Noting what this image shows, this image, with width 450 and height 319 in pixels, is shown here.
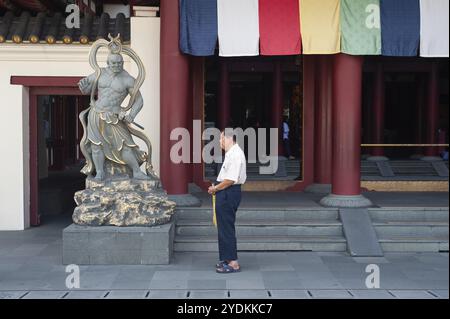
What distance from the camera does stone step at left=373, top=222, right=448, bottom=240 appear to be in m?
8.37

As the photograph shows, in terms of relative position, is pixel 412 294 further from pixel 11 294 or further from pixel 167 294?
pixel 11 294

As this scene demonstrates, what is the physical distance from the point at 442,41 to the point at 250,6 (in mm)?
3421

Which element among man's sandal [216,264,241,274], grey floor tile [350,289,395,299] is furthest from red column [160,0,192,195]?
grey floor tile [350,289,395,299]

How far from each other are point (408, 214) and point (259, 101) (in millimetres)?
11365

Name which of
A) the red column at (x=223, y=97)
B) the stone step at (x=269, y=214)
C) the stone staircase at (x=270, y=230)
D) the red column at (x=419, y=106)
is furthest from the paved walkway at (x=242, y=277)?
the red column at (x=419, y=106)

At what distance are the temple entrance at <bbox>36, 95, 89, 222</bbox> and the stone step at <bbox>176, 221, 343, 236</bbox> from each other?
3801 millimetres

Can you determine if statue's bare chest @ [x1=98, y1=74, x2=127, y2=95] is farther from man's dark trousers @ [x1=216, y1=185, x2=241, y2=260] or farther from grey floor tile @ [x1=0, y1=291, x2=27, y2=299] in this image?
grey floor tile @ [x1=0, y1=291, x2=27, y2=299]

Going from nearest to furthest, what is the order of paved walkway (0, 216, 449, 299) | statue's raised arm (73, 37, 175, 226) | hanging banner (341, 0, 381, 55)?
paved walkway (0, 216, 449, 299) → statue's raised arm (73, 37, 175, 226) → hanging banner (341, 0, 381, 55)

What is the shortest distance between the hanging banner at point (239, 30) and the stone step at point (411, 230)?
146 inches

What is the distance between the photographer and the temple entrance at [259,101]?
13828 millimetres

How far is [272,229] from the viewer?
27.7ft

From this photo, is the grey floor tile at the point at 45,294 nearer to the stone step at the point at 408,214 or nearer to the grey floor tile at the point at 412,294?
the grey floor tile at the point at 412,294

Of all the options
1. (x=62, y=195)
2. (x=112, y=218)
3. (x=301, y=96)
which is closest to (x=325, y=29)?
(x=301, y=96)

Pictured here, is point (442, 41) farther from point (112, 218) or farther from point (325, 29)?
point (112, 218)
